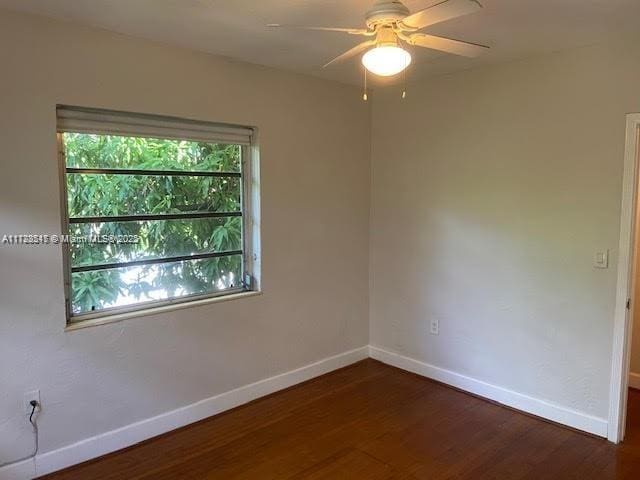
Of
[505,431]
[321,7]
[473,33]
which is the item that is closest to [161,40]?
[321,7]

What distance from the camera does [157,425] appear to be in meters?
3.07

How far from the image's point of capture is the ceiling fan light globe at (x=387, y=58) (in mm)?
1831

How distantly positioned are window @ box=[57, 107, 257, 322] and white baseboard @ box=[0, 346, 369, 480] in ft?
2.38

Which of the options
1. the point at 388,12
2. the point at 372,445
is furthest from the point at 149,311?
the point at 388,12

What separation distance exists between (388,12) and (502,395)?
287cm

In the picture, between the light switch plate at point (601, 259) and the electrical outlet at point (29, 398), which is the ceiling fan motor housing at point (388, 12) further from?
the electrical outlet at point (29, 398)

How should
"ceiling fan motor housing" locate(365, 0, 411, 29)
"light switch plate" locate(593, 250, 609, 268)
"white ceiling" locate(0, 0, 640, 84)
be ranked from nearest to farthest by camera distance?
"ceiling fan motor housing" locate(365, 0, 411, 29) < "white ceiling" locate(0, 0, 640, 84) < "light switch plate" locate(593, 250, 609, 268)

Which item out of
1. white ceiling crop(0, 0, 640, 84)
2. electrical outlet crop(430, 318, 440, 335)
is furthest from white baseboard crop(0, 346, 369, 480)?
white ceiling crop(0, 0, 640, 84)

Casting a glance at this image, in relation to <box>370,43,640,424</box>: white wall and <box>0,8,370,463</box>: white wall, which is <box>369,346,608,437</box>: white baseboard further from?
<box>0,8,370,463</box>: white wall

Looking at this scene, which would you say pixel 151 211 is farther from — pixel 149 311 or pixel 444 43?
pixel 444 43

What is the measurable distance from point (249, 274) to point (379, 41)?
216 centimetres

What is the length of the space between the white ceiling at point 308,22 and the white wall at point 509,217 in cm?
33

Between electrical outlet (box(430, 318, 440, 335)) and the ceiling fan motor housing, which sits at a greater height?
the ceiling fan motor housing

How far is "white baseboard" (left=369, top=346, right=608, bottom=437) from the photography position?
3.12 metres
